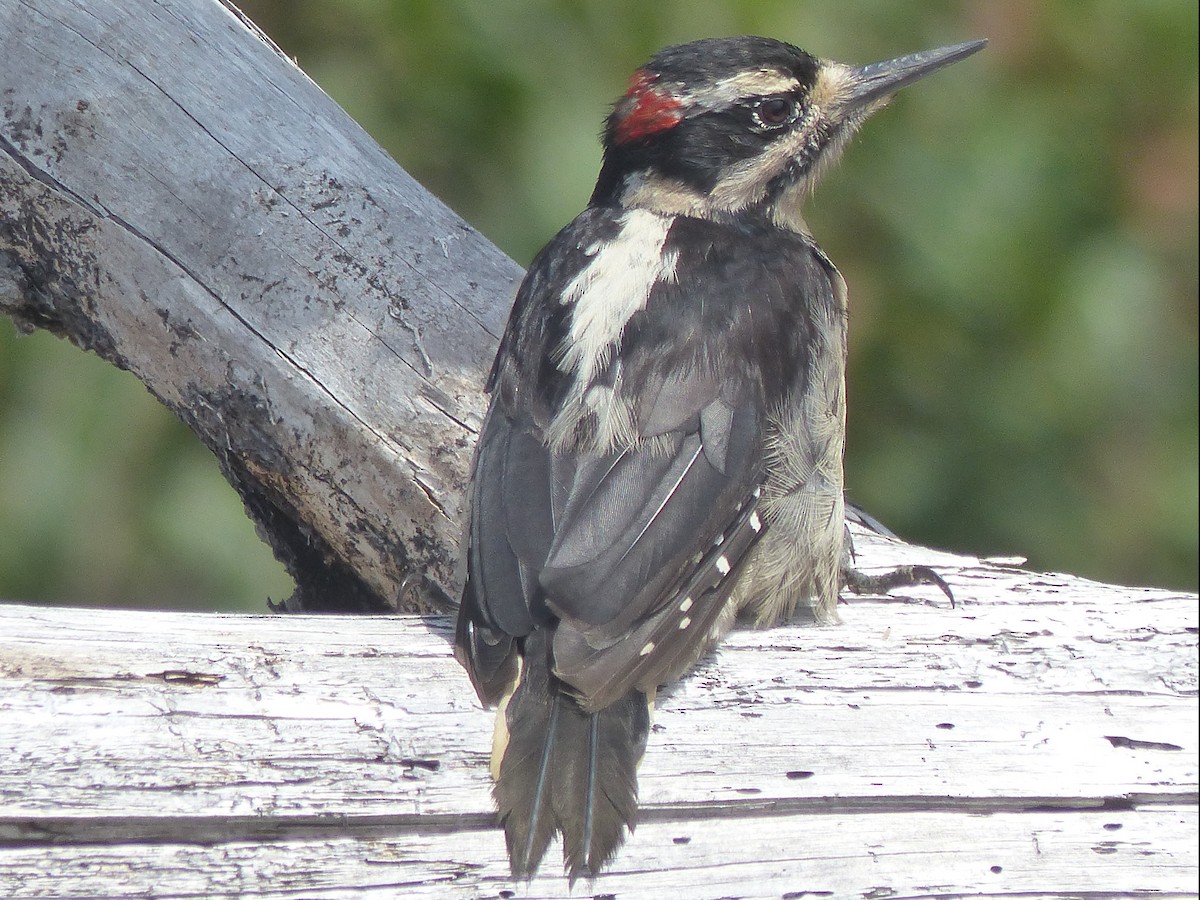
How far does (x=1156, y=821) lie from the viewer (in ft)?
7.34

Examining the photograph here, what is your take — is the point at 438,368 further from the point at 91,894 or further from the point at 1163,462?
the point at 1163,462

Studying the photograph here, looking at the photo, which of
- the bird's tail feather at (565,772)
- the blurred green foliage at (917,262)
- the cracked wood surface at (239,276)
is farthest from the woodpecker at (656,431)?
the blurred green foliage at (917,262)

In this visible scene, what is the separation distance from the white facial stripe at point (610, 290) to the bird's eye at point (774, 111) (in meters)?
0.36

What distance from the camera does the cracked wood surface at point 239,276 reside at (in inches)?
110

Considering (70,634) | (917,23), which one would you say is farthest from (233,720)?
(917,23)

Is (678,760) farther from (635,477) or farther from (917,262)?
(917,262)

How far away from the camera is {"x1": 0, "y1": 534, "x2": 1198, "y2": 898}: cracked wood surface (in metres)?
1.82

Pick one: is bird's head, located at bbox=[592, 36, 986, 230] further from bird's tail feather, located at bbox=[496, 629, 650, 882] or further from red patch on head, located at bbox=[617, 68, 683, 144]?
bird's tail feather, located at bbox=[496, 629, 650, 882]

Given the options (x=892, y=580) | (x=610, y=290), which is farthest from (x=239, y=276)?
(x=892, y=580)

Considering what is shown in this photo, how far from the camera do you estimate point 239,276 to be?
282cm

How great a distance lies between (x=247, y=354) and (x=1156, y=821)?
1.85 m

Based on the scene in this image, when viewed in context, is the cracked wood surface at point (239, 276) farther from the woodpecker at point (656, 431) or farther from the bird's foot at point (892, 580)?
the bird's foot at point (892, 580)

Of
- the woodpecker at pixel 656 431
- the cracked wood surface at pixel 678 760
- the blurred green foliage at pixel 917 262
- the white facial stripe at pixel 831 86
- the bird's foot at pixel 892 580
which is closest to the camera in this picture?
the cracked wood surface at pixel 678 760

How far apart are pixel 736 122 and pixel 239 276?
1164mm
